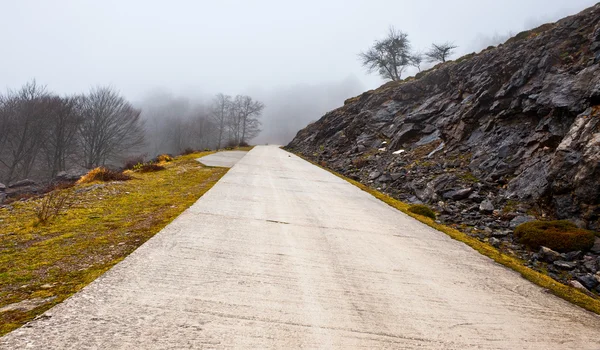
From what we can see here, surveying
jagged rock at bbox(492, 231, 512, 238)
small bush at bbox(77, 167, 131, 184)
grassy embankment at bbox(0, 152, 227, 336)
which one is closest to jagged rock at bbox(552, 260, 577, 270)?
jagged rock at bbox(492, 231, 512, 238)

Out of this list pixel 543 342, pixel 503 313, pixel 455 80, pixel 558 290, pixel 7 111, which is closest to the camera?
pixel 543 342

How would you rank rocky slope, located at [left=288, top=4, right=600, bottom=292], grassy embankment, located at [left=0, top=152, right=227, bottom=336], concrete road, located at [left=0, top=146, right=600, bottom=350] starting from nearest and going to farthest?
concrete road, located at [left=0, top=146, right=600, bottom=350] → grassy embankment, located at [left=0, top=152, right=227, bottom=336] → rocky slope, located at [left=288, top=4, right=600, bottom=292]

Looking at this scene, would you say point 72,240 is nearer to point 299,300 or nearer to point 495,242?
point 299,300

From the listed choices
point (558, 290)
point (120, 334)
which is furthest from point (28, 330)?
point (558, 290)

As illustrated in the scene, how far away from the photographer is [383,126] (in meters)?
23.9

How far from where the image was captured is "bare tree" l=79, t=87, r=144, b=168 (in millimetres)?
36344

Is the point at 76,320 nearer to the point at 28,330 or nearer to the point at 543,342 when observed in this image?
the point at 28,330

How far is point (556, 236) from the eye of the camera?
6.26 m

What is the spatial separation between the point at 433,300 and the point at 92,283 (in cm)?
366

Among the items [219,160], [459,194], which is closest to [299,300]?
[459,194]

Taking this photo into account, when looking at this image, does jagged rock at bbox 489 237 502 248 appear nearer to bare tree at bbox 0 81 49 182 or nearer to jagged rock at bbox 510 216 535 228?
jagged rock at bbox 510 216 535 228

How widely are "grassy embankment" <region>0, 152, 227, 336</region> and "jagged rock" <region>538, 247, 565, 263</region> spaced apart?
7.52 m

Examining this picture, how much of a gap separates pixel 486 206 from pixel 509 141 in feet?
14.7

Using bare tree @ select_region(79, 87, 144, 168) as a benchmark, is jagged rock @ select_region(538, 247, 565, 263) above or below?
below
